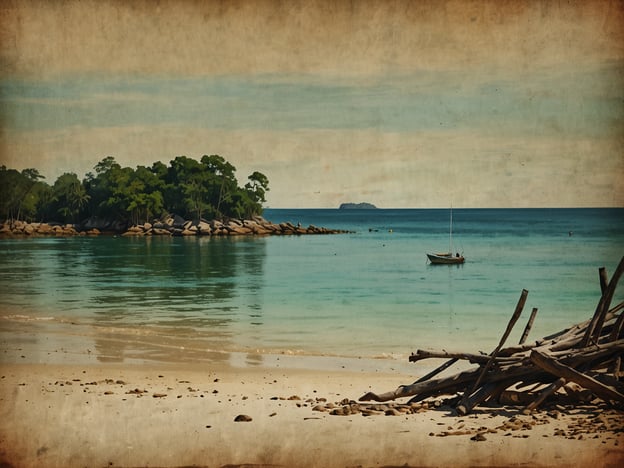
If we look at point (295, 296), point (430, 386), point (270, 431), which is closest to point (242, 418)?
point (270, 431)

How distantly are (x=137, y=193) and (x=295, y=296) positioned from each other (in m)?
14.6

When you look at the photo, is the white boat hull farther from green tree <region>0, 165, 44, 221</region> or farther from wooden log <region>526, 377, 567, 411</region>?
wooden log <region>526, 377, 567, 411</region>

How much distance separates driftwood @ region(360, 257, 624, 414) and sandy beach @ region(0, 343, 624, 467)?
0.46ft

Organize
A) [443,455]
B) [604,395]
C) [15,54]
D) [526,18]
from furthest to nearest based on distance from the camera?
1. [15,54]
2. [526,18]
3. [604,395]
4. [443,455]

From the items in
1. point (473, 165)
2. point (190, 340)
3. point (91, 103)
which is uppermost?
point (91, 103)

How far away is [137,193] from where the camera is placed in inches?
1181

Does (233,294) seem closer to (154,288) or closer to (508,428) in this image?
(154,288)

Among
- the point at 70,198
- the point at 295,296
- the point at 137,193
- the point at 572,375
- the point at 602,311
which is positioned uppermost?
the point at 137,193

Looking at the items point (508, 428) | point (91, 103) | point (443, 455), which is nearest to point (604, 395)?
point (508, 428)

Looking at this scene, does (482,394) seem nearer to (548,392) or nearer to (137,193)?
(548,392)

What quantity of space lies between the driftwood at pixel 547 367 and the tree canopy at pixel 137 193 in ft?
19.3

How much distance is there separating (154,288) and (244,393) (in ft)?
39.6

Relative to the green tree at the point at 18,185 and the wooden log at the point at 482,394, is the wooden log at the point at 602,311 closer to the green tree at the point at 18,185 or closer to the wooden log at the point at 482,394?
the wooden log at the point at 482,394

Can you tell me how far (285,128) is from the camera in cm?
1014
